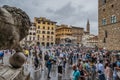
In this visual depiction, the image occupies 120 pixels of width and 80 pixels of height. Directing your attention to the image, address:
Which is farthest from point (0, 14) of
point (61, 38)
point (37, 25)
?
point (61, 38)

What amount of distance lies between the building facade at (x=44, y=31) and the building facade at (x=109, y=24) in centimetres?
5250

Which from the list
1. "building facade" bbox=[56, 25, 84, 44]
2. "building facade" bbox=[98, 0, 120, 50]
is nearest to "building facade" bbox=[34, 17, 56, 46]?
"building facade" bbox=[56, 25, 84, 44]

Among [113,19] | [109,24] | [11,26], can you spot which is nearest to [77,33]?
[109,24]

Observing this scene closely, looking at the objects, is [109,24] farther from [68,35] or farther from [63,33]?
[68,35]

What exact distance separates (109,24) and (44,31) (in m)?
59.2

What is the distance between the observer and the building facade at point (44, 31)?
9212 centimetres

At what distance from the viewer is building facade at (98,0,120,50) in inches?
1410

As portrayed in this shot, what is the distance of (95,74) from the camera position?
38.3 feet

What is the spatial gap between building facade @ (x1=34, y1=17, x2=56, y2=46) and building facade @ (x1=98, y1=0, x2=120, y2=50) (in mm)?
52504

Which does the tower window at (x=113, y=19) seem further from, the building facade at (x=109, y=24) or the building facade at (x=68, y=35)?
the building facade at (x=68, y=35)

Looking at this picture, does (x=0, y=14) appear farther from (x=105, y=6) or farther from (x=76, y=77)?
(x=105, y=6)

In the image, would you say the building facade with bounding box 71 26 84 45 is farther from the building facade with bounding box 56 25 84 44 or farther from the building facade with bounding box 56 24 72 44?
the building facade with bounding box 56 24 72 44

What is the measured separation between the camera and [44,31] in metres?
95.4

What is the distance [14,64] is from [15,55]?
0.17 m
